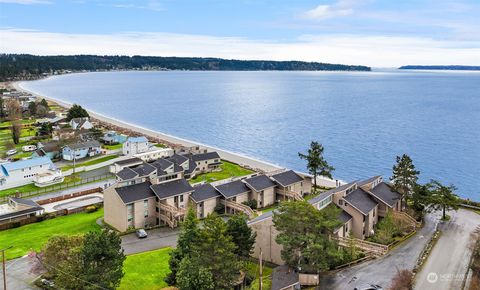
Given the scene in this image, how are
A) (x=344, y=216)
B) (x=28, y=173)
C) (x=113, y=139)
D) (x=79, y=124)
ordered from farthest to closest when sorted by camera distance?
(x=79, y=124), (x=113, y=139), (x=28, y=173), (x=344, y=216)

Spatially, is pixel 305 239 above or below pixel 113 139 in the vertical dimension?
above

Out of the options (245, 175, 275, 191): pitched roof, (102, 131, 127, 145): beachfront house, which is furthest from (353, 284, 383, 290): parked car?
(102, 131, 127, 145): beachfront house

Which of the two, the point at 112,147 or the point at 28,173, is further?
the point at 112,147

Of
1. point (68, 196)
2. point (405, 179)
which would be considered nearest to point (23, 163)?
point (68, 196)

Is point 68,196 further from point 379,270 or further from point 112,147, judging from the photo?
point 379,270

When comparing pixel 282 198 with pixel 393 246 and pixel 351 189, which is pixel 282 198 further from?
pixel 393 246

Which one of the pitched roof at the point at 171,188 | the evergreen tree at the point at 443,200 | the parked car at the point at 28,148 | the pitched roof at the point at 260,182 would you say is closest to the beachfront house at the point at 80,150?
the parked car at the point at 28,148

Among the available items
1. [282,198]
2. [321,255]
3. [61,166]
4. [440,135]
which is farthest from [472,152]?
[61,166]

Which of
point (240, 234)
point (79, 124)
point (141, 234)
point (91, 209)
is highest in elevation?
point (240, 234)
